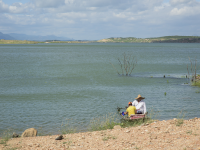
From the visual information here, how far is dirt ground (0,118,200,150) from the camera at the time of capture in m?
9.98

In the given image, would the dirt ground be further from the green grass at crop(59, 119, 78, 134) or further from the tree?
the tree

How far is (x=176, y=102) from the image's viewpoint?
23984 millimetres

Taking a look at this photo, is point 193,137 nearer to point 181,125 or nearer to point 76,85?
point 181,125

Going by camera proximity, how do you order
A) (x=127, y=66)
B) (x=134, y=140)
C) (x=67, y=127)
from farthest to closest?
(x=127, y=66) → (x=67, y=127) → (x=134, y=140)

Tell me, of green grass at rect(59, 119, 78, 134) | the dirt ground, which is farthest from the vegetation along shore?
green grass at rect(59, 119, 78, 134)

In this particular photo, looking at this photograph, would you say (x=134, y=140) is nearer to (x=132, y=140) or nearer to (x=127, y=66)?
(x=132, y=140)

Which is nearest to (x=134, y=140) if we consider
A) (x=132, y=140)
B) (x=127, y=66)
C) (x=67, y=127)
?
(x=132, y=140)

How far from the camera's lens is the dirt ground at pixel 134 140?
9.98 m

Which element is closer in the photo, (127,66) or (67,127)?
(67,127)

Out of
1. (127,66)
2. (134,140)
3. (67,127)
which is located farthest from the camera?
(127,66)

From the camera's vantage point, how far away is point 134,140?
1107 cm

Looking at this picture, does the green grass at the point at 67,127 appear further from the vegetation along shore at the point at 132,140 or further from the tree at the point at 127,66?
the tree at the point at 127,66

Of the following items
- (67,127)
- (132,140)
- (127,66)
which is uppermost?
(127,66)

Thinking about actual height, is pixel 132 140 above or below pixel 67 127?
above
